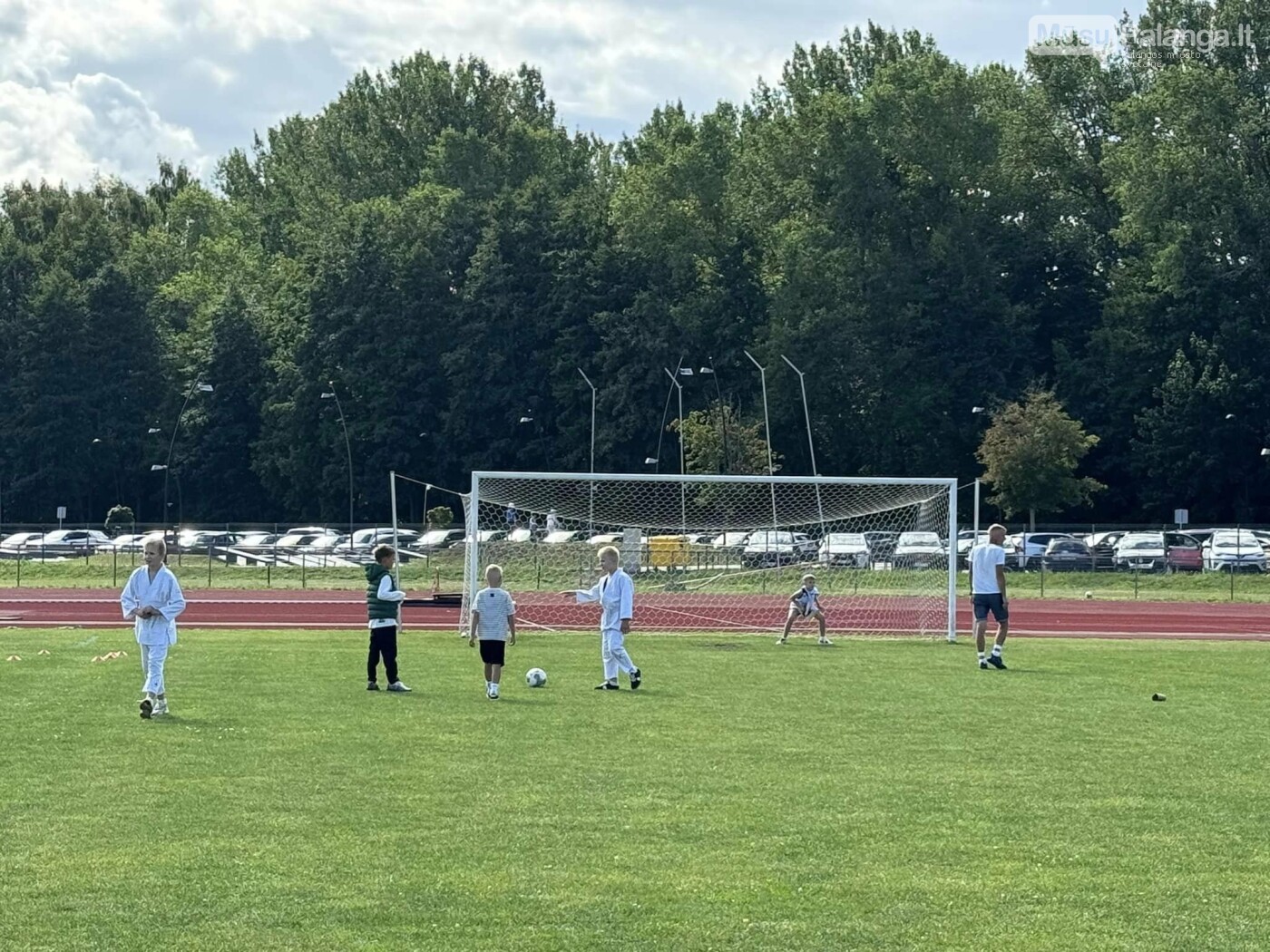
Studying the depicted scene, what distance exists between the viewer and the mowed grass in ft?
27.8

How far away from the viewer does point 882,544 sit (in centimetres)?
3825

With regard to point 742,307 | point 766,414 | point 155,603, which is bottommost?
point 155,603

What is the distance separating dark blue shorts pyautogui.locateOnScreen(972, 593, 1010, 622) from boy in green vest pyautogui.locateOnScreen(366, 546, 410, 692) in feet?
27.5

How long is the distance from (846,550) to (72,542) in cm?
3944

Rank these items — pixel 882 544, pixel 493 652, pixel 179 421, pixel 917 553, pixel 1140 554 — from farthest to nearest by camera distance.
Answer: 1. pixel 179 421
2. pixel 1140 554
3. pixel 882 544
4. pixel 917 553
5. pixel 493 652

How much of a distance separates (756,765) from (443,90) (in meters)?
101

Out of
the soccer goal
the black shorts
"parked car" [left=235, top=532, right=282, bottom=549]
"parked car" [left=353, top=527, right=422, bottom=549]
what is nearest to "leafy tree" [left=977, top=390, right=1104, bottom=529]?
"parked car" [left=353, top=527, right=422, bottom=549]

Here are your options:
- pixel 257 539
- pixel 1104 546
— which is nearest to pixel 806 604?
pixel 1104 546

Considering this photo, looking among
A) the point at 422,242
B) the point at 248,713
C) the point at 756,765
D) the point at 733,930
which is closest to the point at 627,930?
the point at 733,930

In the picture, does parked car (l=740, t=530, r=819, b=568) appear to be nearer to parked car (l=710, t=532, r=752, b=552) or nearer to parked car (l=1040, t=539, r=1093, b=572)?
parked car (l=710, t=532, r=752, b=552)

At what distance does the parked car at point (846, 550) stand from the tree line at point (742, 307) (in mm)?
31224

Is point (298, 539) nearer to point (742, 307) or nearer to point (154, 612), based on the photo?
point (742, 307)

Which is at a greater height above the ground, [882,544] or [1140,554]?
[882,544]

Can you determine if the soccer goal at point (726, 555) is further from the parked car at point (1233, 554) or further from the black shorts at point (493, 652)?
the parked car at point (1233, 554)
